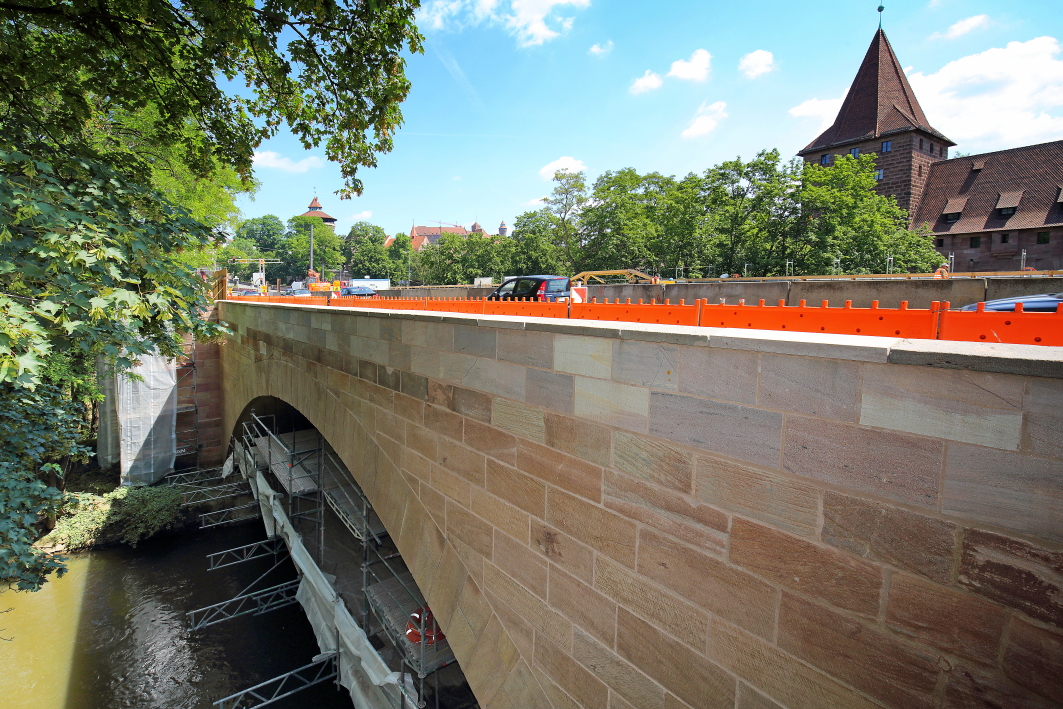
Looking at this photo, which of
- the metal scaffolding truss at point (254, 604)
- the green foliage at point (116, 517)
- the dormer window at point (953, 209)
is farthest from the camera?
the dormer window at point (953, 209)

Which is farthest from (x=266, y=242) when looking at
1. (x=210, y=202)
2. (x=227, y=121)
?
(x=227, y=121)

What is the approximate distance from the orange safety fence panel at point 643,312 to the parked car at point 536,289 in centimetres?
469

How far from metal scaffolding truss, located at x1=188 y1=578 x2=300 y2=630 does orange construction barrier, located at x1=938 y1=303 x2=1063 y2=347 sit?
1650 cm

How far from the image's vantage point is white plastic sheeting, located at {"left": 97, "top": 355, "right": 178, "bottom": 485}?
66.1 feet

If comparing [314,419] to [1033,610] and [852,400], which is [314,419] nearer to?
[852,400]

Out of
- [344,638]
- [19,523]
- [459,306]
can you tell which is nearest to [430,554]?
[459,306]

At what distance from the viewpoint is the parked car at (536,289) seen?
11.6 meters

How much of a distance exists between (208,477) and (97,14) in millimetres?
20537

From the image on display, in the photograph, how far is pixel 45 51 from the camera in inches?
223

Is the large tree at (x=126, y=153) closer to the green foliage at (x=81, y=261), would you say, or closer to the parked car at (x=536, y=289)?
the green foliage at (x=81, y=261)

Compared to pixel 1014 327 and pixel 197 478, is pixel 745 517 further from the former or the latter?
pixel 197 478

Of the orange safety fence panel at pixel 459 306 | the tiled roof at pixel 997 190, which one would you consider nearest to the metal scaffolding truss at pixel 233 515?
the orange safety fence panel at pixel 459 306

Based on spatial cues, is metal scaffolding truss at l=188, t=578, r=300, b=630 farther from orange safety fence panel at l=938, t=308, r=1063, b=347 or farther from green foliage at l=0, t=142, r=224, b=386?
orange safety fence panel at l=938, t=308, r=1063, b=347

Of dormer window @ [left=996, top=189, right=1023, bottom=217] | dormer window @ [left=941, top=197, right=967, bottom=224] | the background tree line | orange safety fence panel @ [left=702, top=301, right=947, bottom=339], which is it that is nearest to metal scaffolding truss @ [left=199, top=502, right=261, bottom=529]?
orange safety fence panel @ [left=702, top=301, right=947, bottom=339]
